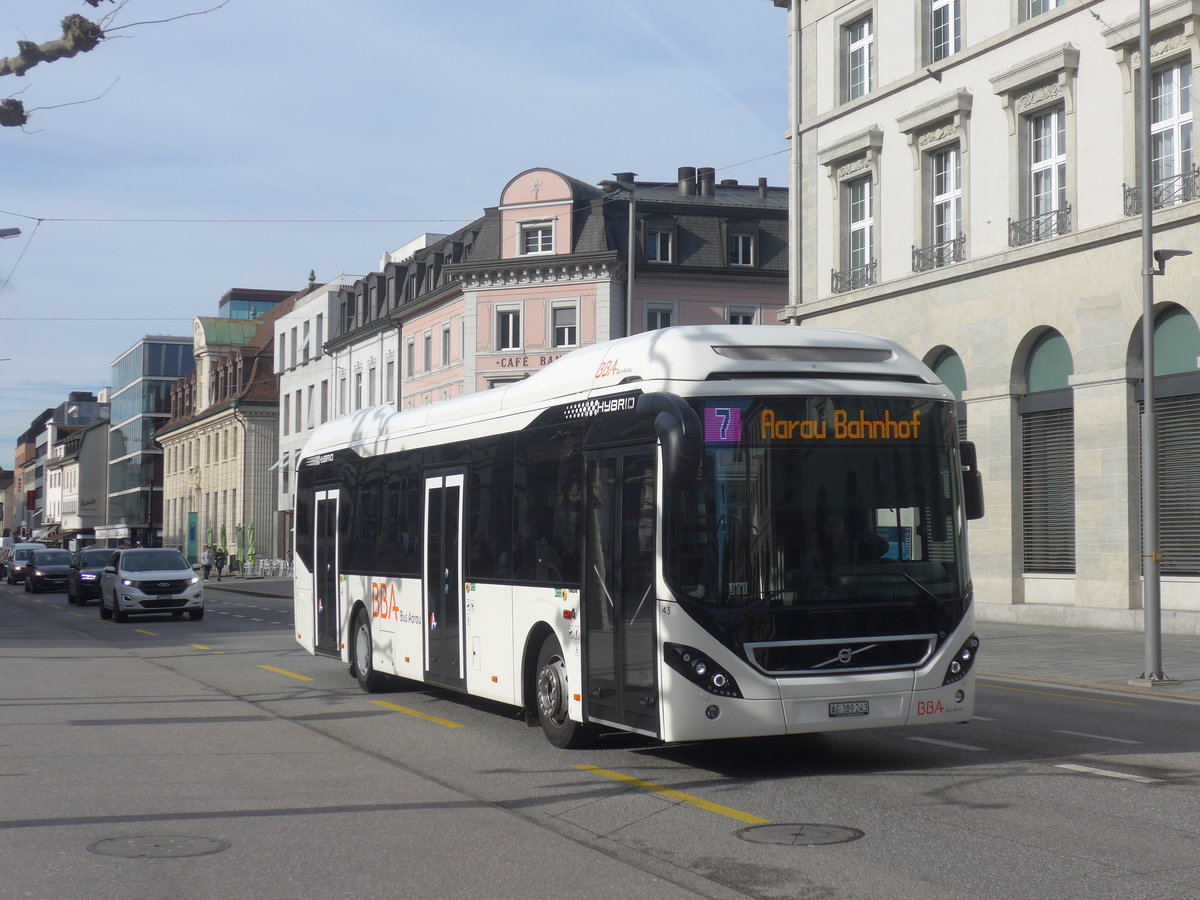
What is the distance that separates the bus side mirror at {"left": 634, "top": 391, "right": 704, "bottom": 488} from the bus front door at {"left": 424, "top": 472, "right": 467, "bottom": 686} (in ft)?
14.1

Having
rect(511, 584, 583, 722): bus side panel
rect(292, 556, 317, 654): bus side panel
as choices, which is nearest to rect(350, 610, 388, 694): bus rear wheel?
rect(292, 556, 317, 654): bus side panel

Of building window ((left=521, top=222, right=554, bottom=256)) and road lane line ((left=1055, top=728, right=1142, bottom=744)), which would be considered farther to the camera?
building window ((left=521, top=222, right=554, bottom=256))

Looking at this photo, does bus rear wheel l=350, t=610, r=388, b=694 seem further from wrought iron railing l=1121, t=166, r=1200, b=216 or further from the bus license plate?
wrought iron railing l=1121, t=166, r=1200, b=216


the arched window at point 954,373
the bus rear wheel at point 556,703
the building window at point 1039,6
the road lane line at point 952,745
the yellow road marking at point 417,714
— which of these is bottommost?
the yellow road marking at point 417,714

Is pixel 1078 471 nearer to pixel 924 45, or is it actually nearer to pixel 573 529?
pixel 924 45

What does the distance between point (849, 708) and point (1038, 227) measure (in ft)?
69.0

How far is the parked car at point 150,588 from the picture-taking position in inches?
1315

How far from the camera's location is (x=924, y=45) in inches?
1252

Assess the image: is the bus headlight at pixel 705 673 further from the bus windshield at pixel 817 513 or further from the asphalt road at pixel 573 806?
the asphalt road at pixel 573 806

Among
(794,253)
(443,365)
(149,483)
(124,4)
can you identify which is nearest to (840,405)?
(124,4)

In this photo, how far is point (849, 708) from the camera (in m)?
9.52

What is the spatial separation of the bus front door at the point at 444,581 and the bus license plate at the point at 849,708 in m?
4.31

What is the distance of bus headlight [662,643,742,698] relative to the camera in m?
9.34

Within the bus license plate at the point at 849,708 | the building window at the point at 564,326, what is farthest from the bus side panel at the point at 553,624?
the building window at the point at 564,326
